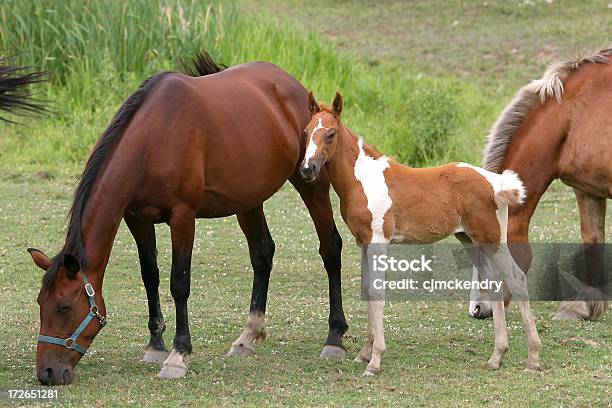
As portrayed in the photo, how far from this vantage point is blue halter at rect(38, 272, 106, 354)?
5523 millimetres

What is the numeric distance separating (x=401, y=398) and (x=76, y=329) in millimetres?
1683

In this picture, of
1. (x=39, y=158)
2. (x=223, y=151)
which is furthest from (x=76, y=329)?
(x=39, y=158)

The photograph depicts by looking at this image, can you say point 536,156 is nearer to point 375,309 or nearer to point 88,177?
point 375,309

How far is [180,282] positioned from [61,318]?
0.73 metres

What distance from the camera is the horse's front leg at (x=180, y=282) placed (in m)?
5.88

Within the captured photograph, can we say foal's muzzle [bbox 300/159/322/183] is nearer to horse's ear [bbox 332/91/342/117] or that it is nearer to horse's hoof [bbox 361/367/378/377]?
horse's ear [bbox 332/91/342/117]

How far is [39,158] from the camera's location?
12.4 meters

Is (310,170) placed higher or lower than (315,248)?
higher

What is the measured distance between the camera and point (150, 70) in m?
13.1

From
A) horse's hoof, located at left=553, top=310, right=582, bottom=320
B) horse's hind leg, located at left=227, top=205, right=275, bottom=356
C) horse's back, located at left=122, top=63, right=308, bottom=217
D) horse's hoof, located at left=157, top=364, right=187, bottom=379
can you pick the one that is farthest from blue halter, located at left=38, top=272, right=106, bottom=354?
horse's hoof, located at left=553, top=310, right=582, bottom=320

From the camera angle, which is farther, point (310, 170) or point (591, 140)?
point (591, 140)

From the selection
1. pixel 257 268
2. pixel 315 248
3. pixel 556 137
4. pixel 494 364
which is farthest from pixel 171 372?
pixel 315 248

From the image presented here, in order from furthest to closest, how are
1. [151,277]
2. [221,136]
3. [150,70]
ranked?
[150,70]
[151,277]
[221,136]

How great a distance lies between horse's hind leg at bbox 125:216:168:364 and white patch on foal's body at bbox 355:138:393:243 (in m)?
1.24
